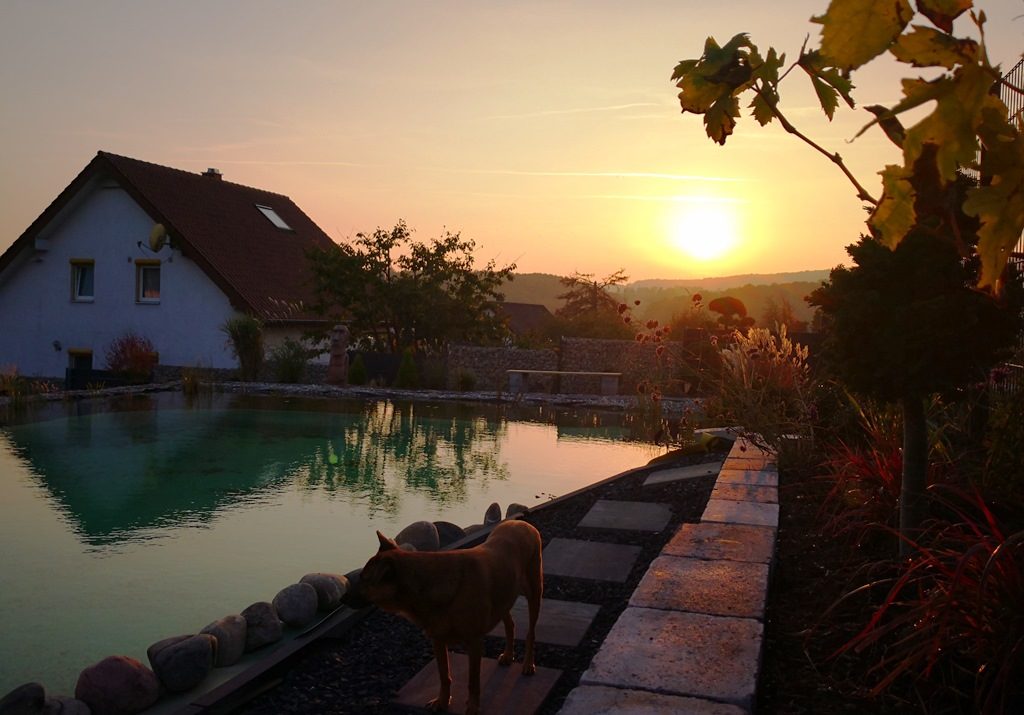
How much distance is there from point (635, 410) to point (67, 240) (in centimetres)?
1797

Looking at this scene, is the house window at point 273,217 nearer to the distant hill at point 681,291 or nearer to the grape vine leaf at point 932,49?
the grape vine leaf at point 932,49

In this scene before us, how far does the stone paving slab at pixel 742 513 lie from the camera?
16.1ft

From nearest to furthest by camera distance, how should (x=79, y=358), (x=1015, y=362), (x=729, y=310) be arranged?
1. (x=1015, y=362)
2. (x=729, y=310)
3. (x=79, y=358)

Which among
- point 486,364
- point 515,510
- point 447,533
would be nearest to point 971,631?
point 447,533

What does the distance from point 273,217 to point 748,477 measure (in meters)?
25.0

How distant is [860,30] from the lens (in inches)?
54.1

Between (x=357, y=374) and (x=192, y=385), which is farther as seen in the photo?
(x=357, y=374)

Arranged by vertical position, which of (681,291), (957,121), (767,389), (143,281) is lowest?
(767,389)

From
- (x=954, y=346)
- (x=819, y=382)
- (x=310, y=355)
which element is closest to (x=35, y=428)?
(x=310, y=355)

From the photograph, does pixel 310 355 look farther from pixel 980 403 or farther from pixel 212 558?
pixel 980 403

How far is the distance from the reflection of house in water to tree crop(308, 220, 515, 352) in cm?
779

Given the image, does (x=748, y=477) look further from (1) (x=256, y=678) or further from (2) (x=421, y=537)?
(1) (x=256, y=678)

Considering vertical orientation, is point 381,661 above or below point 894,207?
below

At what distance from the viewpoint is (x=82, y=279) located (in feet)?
82.7
